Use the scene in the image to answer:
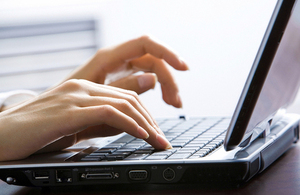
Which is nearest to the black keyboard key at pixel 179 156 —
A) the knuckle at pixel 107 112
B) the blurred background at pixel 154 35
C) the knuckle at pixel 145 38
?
the knuckle at pixel 107 112

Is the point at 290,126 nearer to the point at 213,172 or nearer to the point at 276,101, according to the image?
the point at 276,101

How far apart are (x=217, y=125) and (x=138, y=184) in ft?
0.99

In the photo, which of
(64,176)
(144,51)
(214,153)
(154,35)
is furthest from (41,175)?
(154,35)

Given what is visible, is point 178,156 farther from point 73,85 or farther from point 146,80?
point 146,80

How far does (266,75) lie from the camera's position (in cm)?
44

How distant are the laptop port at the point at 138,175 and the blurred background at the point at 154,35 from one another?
2.13 m

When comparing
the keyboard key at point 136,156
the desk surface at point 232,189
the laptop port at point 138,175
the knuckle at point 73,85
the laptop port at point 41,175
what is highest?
the knuckle at point 73,85

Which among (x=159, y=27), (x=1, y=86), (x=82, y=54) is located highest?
(x=159, y=27)

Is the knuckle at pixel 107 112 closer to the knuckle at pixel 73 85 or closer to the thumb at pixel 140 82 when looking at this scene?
the knuckle at pixel 73 85

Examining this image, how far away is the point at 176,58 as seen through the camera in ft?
2.78

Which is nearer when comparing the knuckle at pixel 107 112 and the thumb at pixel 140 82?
the knuckle at pixel 107 112

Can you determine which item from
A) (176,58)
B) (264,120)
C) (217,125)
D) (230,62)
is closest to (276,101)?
(264,120)

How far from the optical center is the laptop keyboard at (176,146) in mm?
522

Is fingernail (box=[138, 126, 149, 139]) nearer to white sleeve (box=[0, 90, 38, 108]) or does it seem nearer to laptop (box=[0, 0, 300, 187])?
laptop (box=[0, 0, 300, 187])
